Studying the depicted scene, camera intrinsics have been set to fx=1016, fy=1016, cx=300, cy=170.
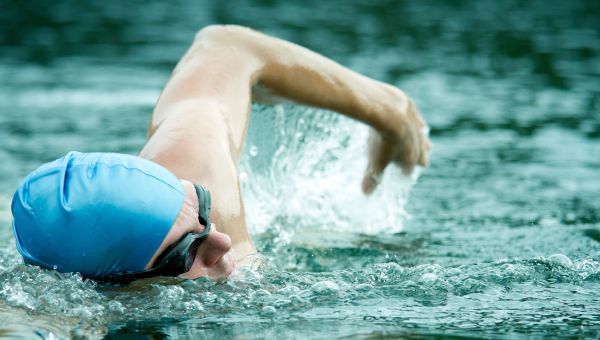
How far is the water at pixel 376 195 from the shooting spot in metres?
3.07

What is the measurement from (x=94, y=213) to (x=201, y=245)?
401 mm

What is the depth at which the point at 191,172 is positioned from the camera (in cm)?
341

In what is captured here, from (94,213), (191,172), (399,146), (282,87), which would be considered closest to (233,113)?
(282,87)

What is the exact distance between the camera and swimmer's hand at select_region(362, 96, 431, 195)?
4586mm

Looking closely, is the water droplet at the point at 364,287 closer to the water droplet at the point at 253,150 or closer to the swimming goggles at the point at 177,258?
the swimming goggles at the point at 177,258

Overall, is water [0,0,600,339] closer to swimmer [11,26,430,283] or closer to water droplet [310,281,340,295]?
water droplet [310,281,340,295]

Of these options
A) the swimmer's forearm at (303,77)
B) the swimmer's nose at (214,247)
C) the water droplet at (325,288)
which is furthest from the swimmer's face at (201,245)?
the swimmer's forearm at (303,77)

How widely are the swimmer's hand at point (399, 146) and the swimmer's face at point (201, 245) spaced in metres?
1.47

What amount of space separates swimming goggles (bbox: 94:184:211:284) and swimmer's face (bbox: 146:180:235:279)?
0.04 ft

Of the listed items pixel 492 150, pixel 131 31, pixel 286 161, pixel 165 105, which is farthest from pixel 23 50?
pixel 165 105

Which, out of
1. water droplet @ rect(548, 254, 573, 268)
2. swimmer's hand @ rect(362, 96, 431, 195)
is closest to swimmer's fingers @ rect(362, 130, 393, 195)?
swimmer's hand @ rect(362, 96, 431, 195)

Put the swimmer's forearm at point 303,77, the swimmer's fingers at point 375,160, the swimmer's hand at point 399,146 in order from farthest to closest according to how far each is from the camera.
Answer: the swimmer's fingers at point 375,160 < the swimmer's hand at point 399,146 < the swimmer's forearm at point 303,77

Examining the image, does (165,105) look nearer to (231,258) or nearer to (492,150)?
(231,258)

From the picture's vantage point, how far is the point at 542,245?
4570 millimetres
